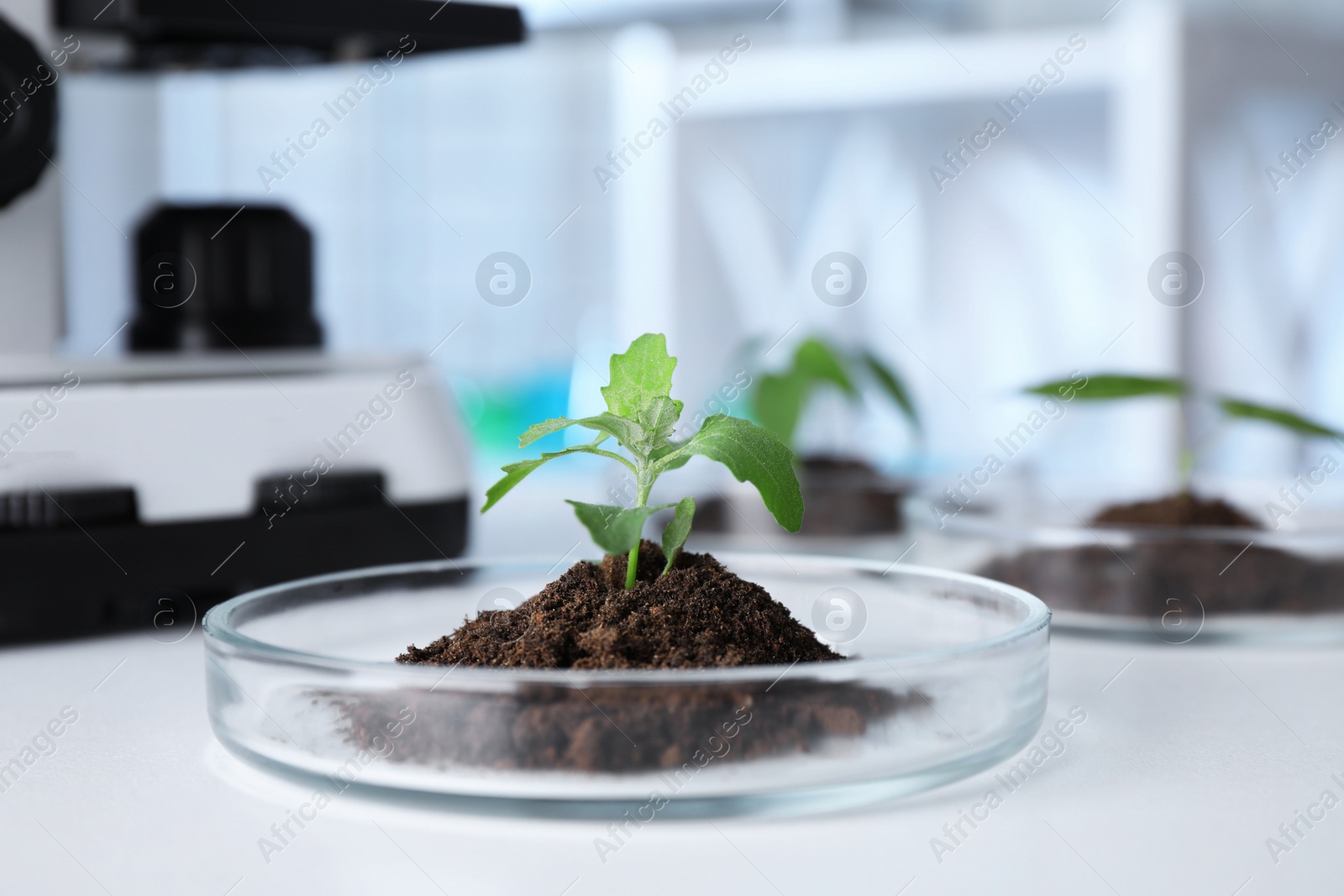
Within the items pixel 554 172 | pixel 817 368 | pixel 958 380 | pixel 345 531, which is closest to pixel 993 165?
pixel 958 380

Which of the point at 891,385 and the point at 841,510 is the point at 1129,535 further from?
the point at 891,385

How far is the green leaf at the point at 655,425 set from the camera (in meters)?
0.49

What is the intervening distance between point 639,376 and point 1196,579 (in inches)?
14.2

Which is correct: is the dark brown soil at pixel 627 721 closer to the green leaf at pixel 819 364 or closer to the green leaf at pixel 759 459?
the green leaf at pixel 759 459

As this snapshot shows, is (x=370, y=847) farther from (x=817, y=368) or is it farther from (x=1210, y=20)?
(x=1210, y=20)

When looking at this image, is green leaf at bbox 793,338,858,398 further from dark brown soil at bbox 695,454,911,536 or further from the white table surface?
A: the white table surface

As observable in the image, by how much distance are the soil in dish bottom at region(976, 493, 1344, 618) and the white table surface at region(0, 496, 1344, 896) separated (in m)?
0.15

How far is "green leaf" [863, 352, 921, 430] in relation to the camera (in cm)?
104

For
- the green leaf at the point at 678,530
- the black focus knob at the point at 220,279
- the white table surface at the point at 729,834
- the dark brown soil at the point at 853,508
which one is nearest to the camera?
the white table surface at the point at 729,834

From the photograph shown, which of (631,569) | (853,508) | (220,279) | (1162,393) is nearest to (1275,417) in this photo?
(1162,393)

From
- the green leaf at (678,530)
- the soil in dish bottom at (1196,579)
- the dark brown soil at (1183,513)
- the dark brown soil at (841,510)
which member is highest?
the green leaf at (678,530)

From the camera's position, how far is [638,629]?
1.49 ft

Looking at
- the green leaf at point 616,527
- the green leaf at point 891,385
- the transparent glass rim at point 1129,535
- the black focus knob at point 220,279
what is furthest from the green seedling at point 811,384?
the green leaf at point 616,527

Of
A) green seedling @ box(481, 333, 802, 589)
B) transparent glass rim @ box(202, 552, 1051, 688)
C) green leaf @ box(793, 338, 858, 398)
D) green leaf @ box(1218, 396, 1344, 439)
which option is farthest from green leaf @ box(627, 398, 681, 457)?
green leaf @ box(793, 338, 858, 398)
